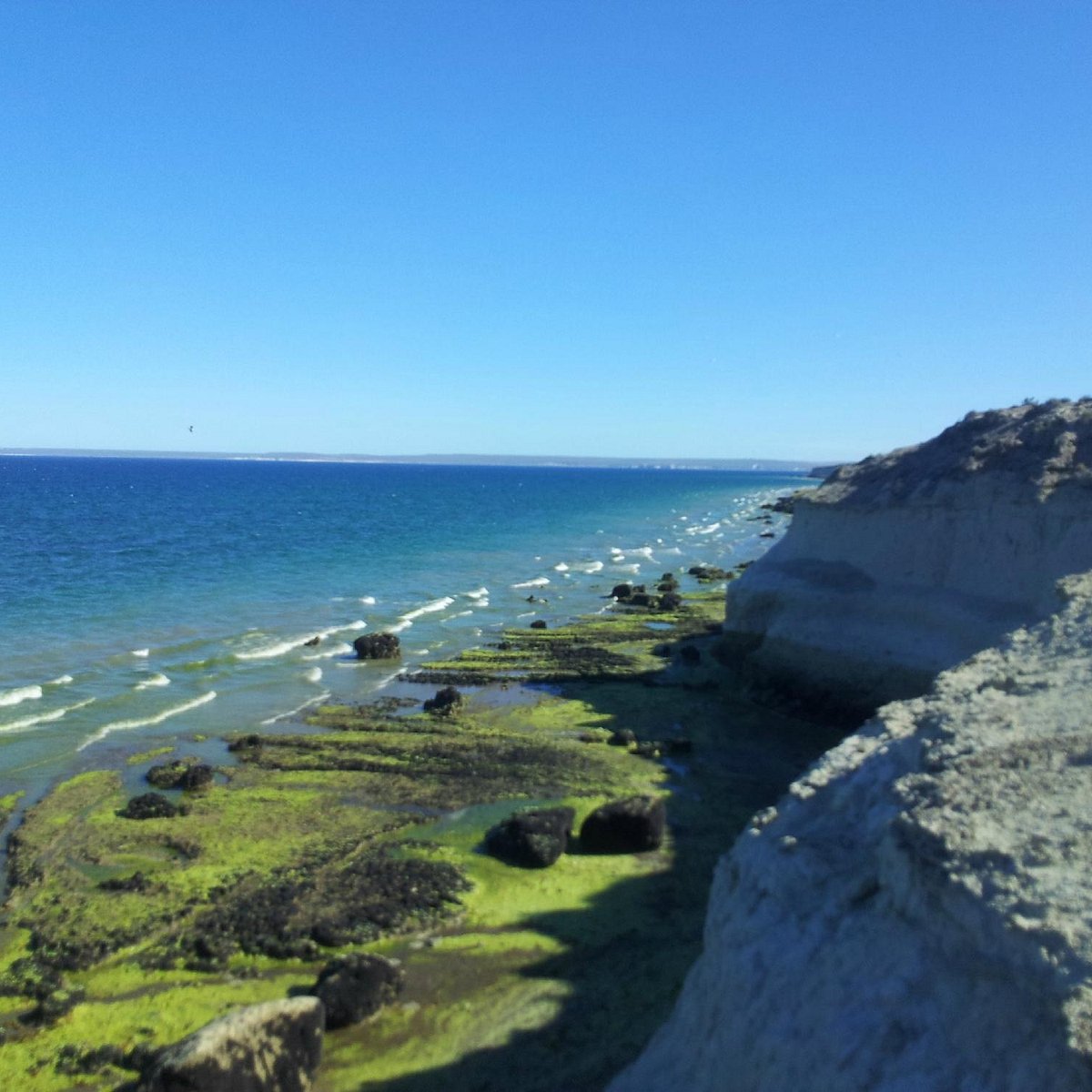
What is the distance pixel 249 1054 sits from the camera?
9.45 metres

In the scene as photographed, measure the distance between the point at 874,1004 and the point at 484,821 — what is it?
11.6m

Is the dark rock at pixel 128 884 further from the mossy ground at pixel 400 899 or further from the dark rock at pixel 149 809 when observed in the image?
the dark rock at pixel 149 809

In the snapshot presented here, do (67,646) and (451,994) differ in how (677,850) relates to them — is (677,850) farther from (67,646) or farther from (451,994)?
(67,646)

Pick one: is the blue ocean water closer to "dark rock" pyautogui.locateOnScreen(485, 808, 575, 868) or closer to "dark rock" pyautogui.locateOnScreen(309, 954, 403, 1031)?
"dark rock" pyautogui.locateOnScreen(485, 808, 575, 868)

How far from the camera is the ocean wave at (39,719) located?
74.9 feet

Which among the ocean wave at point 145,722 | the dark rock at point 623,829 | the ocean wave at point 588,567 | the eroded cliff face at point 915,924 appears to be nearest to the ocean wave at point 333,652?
the ocean wave at point 145,722

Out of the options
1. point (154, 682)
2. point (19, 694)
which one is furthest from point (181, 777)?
point (154, 682)

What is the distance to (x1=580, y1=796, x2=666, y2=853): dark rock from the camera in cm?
1565

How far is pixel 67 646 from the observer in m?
31.9

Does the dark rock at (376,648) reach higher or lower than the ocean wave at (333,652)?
higher

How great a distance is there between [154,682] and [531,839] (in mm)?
16296

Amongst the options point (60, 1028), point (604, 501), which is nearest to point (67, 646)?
point (60, 1028)

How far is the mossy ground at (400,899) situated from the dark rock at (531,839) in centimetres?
22

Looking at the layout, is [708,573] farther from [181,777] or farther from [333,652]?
[181,777]
